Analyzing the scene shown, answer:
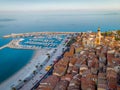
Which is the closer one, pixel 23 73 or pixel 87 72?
pixel 87 72

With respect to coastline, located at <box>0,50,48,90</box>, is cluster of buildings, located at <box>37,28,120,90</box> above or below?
above

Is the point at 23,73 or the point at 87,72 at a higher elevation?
the point at 87,72

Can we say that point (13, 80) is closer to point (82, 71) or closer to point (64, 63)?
point (64, 63)

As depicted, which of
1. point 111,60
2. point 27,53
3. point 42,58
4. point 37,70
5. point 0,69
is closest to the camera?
point 111,60

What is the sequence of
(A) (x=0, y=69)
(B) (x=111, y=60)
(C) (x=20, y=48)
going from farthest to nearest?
(C) (x=20, y=48) < (A) (x=0, y=69) < (B) (x=111, y=60)

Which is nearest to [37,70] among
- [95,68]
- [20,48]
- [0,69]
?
[0,69]

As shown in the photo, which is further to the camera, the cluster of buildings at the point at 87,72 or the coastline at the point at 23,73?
the coastline at the point at 23,73

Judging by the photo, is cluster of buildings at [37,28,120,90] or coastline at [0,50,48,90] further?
coastline at [0,50,48,90]

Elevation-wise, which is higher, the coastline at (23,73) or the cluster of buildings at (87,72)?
the cluster of buildings at (87,72)
